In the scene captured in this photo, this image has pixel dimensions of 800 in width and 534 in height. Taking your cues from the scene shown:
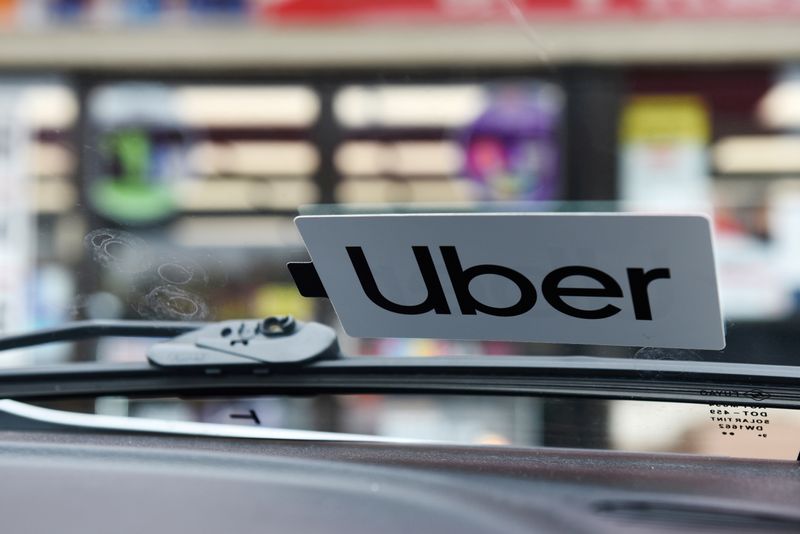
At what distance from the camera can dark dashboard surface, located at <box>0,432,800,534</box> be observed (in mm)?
1013

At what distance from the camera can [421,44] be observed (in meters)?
4.48

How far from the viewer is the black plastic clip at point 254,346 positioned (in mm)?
1432

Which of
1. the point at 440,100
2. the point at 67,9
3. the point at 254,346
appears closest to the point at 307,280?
the point at 254,346

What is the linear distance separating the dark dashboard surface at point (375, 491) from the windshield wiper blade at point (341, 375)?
12 cm

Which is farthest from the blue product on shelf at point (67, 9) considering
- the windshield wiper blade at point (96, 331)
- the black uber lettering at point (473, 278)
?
the black uber lettering at point (473, 278)

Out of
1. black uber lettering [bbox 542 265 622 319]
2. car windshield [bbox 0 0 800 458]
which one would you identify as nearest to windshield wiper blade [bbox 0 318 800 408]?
black uber lettering [bbox 542 265 622 319]

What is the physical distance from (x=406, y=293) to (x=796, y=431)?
656 mm

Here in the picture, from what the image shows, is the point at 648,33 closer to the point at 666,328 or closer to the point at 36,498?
the point at 666,328

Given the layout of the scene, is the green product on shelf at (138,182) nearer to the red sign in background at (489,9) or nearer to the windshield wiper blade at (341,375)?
the red sign in background at (489,9)

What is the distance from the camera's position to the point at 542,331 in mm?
1318

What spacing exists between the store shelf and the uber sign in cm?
322

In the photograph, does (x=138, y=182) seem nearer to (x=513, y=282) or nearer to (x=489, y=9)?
(x=489, y=9)

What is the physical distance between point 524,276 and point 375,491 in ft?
1.38

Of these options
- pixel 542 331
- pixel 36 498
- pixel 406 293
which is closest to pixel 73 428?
pixel 36 498
